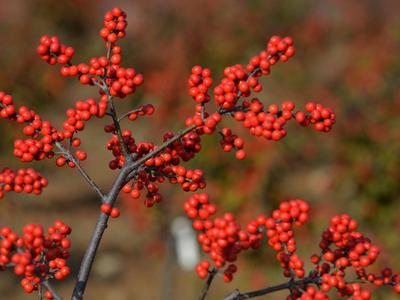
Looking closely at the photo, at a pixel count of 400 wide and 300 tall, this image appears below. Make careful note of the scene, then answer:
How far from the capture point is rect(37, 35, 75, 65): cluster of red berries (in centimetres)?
238

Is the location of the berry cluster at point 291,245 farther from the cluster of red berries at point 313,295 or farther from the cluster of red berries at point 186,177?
the cluster of red berries at point 186,177

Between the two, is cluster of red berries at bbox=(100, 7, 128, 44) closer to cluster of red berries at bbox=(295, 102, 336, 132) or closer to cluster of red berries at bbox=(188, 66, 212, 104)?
cluster of red berries at bbox=(188, 66, 212, 104)

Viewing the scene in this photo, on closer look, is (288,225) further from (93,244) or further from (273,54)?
(93,244)

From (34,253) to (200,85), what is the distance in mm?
987

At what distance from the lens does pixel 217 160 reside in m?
8.88

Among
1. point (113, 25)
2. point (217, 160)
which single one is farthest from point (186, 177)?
point (217, 160)

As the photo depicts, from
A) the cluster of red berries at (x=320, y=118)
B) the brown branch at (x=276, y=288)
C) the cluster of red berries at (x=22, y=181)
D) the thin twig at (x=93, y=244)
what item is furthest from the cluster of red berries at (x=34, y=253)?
the cluster of red berries at (x=320, y=118)

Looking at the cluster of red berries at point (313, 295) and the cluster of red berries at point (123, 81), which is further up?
the cluster of red berries at point (123, 81)

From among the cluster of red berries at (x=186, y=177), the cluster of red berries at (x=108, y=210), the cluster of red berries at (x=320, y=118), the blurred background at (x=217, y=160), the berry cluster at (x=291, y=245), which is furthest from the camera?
the blurred background at (x=217, y=160)

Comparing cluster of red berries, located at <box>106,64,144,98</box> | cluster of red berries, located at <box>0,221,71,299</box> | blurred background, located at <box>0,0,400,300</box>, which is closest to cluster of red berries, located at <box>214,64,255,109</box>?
cluster of red berries, located at <box>106,64,144,98</box>

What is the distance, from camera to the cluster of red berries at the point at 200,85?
7.76 ft

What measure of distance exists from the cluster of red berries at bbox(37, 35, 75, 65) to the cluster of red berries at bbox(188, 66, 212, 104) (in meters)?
0.54

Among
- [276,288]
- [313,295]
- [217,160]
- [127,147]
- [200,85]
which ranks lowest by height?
[313,295]

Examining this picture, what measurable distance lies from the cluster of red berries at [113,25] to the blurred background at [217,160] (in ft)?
15.5
